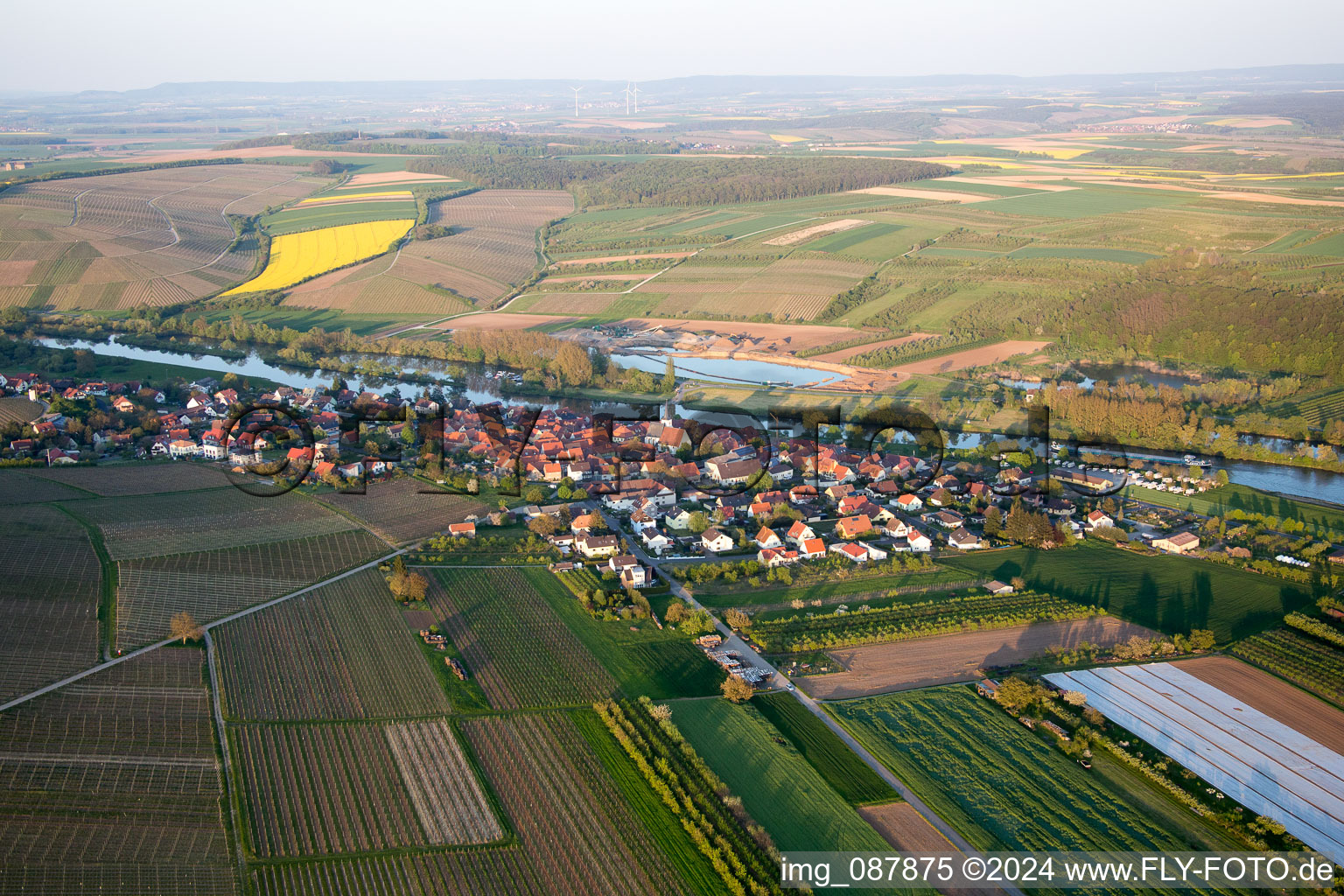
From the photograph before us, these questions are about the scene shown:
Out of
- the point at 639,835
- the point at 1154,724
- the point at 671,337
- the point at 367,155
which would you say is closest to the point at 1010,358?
the point at 671,337

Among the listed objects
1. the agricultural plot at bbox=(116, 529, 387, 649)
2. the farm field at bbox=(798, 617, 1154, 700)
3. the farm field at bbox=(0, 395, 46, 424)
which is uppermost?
the farm field at bbox=(0, 395, 46, 424)

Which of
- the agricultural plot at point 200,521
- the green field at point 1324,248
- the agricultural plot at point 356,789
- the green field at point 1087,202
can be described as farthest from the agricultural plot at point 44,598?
the green field at point 1087,202

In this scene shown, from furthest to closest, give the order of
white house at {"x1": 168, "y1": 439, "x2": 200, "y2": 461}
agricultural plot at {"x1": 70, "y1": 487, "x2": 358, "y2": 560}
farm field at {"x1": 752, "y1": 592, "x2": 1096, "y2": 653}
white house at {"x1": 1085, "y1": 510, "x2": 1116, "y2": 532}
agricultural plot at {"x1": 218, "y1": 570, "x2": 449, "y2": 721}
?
white house at {"x1": 168, "y1": 439, "x2": 200, "y2": 461}
white house at {"x1": 1085, "y1": 510, "x2": 1116, "y2": 532}
agricultural plot at {"x1": 70, "y1": 487, "x2": 358, "y2": 560}
farm field at {"x1": 752, "y1": 592, "x2": 1096, "y2": 653}
agricultural plot at {"x1": 218, "y1": 570, "x2": 449, "y2": 721}

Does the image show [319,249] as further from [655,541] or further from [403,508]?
[655,541]

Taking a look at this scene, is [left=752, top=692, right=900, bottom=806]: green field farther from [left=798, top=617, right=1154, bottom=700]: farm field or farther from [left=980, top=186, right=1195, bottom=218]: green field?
[left=980, top=186, right=1195, bottom=218]: green field

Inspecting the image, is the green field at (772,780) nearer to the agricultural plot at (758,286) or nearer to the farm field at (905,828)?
the farm field at (905,828)

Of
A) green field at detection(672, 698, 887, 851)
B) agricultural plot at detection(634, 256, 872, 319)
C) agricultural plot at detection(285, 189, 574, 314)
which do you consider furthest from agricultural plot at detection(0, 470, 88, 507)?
agricultural plot at detection(634, 256, 872, 319)

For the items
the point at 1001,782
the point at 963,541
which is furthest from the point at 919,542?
the point at 1001,782
